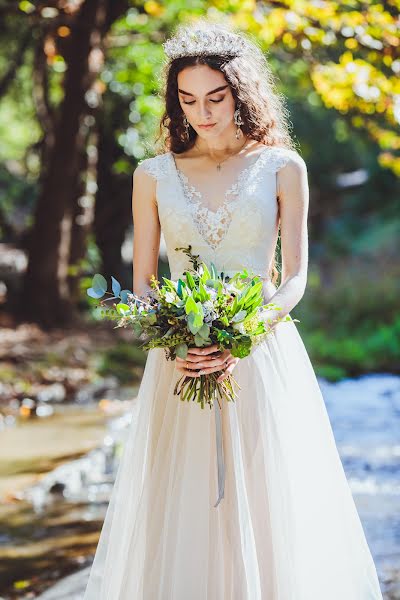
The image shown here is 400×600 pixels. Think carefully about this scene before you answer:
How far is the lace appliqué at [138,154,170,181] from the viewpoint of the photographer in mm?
3600

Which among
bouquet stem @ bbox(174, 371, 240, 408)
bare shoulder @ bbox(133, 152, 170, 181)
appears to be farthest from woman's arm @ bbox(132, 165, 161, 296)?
bouquet stem @ bbox(174, 371, 240, 408)

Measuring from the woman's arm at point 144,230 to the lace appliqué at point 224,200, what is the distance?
0.45 ft

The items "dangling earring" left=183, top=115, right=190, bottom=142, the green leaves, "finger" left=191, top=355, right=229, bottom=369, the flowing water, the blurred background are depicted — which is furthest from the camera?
the blurred background

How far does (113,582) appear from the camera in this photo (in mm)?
3428

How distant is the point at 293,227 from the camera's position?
3451mm

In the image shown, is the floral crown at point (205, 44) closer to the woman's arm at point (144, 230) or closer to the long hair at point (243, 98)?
the long hair at point (243, 98)

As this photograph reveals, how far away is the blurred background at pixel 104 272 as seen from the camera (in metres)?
6.34

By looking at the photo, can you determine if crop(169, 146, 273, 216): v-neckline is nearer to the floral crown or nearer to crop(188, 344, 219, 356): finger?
the floral crown

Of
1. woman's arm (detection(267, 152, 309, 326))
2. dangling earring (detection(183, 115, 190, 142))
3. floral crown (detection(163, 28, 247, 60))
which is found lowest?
woman's arm (detection(267, 152, 309, 326))

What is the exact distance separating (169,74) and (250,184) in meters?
0.52

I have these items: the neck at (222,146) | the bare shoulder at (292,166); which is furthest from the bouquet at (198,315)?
the neck at (222,146)

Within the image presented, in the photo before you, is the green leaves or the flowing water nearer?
the green leaves

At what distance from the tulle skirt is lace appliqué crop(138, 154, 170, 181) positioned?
0.65 meters

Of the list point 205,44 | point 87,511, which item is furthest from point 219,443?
point 87,511
